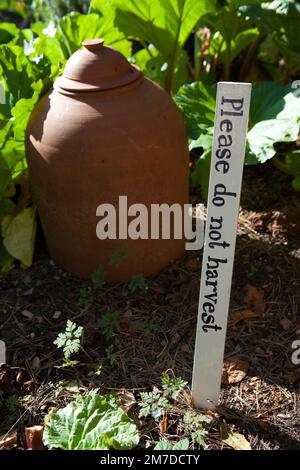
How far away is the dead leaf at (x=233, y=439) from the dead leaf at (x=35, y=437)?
512 mm

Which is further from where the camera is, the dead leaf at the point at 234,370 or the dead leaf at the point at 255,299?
the dead leaf at the point at 255,299

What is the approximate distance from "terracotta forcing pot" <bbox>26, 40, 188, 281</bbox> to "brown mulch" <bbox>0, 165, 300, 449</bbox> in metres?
0.21

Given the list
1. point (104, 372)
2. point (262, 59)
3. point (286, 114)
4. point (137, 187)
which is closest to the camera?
point (104, 372)

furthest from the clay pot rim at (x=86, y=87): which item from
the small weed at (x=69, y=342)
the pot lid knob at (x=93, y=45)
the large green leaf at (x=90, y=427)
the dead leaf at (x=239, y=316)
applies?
the large green leaf at (x=90, y=427)

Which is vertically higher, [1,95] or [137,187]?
[1,95]

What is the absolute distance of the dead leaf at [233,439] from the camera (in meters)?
1.76

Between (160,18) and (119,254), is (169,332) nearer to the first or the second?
(119,254)

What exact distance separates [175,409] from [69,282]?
708 mm

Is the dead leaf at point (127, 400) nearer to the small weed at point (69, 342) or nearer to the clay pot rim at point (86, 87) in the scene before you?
the small weed at point (69, 342)

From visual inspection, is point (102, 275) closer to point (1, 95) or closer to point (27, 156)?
point (27, 156)

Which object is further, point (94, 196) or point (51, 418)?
point (94, 196)

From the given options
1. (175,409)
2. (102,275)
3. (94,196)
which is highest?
(94,196)

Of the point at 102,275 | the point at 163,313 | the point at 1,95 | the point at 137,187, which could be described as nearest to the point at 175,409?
the point at 163,313

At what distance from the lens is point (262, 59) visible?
11.3 ft
